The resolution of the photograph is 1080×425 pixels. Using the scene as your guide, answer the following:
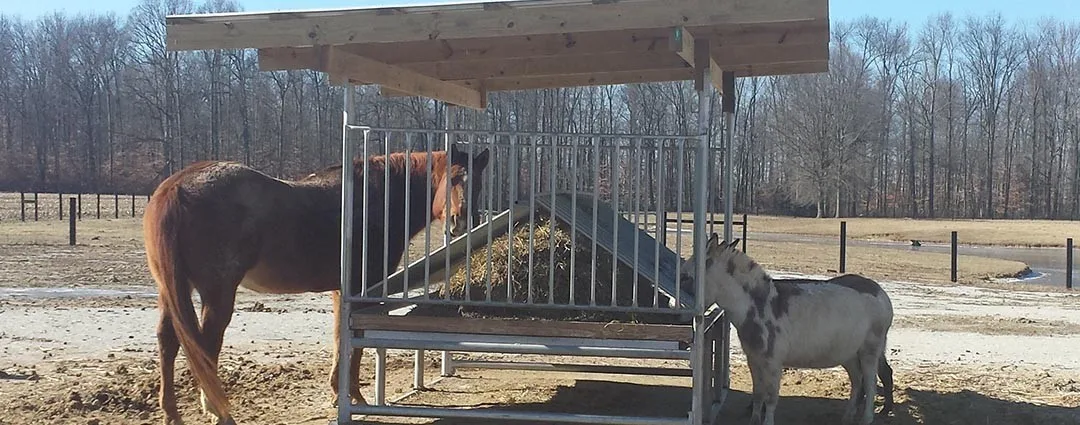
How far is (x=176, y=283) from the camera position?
5074 millimetres

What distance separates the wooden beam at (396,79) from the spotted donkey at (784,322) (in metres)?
2.13

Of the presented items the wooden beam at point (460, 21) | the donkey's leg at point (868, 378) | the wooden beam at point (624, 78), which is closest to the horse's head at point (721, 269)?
the donkey's leg at point (868, 378)

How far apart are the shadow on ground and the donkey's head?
825 mm

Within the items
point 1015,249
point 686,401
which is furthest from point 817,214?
point 686,401

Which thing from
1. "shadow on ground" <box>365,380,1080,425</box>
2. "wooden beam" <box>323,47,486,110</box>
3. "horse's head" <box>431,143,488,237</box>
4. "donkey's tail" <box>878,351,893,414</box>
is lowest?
"shadow on ground" <box>365,380,1080,425</box>

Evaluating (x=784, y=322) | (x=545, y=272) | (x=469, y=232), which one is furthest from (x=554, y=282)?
(x=784, y=322)

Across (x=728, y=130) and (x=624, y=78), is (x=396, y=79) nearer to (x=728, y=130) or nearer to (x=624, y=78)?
(x=624, y=78)

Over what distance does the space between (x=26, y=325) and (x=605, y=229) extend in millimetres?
6948

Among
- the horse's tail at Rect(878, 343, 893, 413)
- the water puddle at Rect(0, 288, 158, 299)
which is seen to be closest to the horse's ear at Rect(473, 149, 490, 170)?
the horse's tail at Rect(878, 343, 893, 413)

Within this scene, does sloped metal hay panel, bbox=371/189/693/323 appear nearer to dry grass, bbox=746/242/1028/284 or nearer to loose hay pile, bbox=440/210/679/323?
loose hay pile, bbox=440/210/679/323

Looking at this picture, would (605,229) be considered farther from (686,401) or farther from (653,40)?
(686,401)

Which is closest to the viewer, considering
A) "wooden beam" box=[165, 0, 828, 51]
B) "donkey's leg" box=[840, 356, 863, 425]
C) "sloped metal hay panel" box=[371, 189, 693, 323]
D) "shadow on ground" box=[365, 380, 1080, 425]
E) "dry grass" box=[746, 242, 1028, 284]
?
"wooden beam" box=[165, 0, 828, 51]

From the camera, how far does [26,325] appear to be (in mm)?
9414

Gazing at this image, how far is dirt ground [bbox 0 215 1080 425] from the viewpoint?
235 inches
